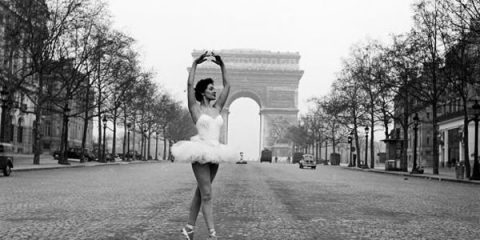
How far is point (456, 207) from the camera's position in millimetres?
15500

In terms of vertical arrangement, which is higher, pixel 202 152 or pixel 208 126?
pixel 208 126

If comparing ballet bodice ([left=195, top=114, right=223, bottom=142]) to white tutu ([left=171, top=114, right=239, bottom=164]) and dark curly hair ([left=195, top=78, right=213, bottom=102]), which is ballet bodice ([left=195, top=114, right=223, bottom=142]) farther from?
dark curly hair ([left=195, top=78, right=213, bottom=102])

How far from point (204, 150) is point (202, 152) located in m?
0.03

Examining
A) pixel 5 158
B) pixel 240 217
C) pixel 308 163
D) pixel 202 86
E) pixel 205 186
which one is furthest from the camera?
pixel 308 163

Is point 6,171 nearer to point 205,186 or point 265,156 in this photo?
point 205,186

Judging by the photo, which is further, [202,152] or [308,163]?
[308,163]

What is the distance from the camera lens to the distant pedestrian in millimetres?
7285

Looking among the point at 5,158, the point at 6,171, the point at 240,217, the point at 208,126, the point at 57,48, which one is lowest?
the point at 240,217

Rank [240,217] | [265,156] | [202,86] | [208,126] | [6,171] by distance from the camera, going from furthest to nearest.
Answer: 1. [265,156]
2. [6,171]
3. [240,217]
4. [202,86]
5. [208,126]

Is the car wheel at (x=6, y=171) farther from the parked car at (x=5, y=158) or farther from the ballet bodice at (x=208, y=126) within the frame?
the ballet bodice at (x=208, y=126)

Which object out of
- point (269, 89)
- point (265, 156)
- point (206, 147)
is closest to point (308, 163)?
point (265, 156)

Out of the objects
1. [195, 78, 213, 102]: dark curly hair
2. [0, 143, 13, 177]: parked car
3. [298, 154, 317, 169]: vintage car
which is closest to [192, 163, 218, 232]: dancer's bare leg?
[195, 78, 213, 102]: dark curly hair

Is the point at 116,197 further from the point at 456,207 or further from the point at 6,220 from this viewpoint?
the point at 456,207

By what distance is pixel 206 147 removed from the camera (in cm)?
735
